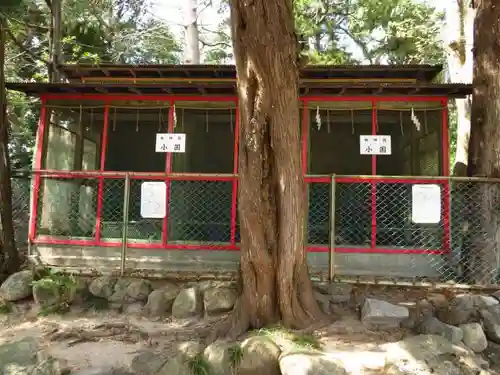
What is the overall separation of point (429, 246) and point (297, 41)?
3900 mm

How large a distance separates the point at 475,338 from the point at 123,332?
3845 mm

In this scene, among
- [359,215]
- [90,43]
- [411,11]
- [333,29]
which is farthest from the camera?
[333,29]

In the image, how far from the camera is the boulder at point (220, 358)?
3906mm

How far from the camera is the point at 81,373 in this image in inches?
156

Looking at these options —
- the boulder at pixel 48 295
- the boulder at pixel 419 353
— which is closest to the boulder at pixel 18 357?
the boulder at pixel 48 295

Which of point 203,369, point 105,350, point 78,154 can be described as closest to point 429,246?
point 203,369

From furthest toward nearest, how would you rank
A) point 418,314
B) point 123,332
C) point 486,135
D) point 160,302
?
point 486,135, point 160,302, point 123,332, point 418,314

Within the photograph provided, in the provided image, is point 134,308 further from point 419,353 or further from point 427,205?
point 427,205

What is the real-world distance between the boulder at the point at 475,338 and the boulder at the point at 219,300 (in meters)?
2.50

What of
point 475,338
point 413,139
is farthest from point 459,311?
point 413,139

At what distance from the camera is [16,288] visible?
556 centimetres

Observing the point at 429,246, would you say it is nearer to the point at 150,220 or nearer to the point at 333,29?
the point at 150,220

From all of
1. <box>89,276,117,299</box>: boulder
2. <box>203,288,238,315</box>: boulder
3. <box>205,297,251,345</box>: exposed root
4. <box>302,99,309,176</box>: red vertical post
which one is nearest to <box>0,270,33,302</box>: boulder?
<box>89,276,117,299</box>: boulder

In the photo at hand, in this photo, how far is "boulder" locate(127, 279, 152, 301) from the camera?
5.50 metres
